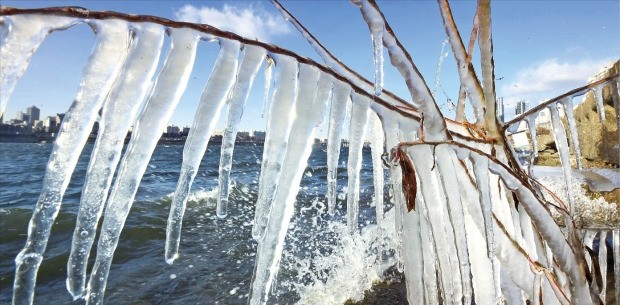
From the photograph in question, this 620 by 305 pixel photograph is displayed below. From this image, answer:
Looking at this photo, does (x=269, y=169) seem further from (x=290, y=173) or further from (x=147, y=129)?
(x=147, y=129)

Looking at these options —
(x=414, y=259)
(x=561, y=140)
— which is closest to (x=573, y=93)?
(x=561, y=140)

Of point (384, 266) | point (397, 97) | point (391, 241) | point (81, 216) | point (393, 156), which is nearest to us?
point (81, 216)

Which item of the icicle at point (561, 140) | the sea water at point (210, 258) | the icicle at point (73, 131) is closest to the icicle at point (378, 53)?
the icicle at point (73, 131)

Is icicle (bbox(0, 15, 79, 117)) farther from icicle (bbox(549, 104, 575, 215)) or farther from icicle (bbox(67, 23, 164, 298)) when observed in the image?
icicle (bbox(549, 104, 575, 215))

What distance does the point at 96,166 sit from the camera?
105 cm

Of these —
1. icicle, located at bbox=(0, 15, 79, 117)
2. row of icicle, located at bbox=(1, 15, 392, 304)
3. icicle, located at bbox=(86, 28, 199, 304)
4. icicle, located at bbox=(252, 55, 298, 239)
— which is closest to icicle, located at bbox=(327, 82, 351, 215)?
row of icicle, located at bbox=(1, 15, 392, 304)

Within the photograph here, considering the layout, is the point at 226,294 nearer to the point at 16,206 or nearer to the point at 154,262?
the point at 154,262

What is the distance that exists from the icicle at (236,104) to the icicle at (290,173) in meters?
0.15

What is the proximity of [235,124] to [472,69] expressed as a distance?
935mm

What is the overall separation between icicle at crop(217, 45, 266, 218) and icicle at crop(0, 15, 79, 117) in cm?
45

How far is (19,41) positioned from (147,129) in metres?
0.36

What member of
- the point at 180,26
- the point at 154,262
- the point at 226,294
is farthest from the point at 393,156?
the point at 154,262

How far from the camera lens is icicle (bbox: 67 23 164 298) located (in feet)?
3.14

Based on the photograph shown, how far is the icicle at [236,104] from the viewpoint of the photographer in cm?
108
